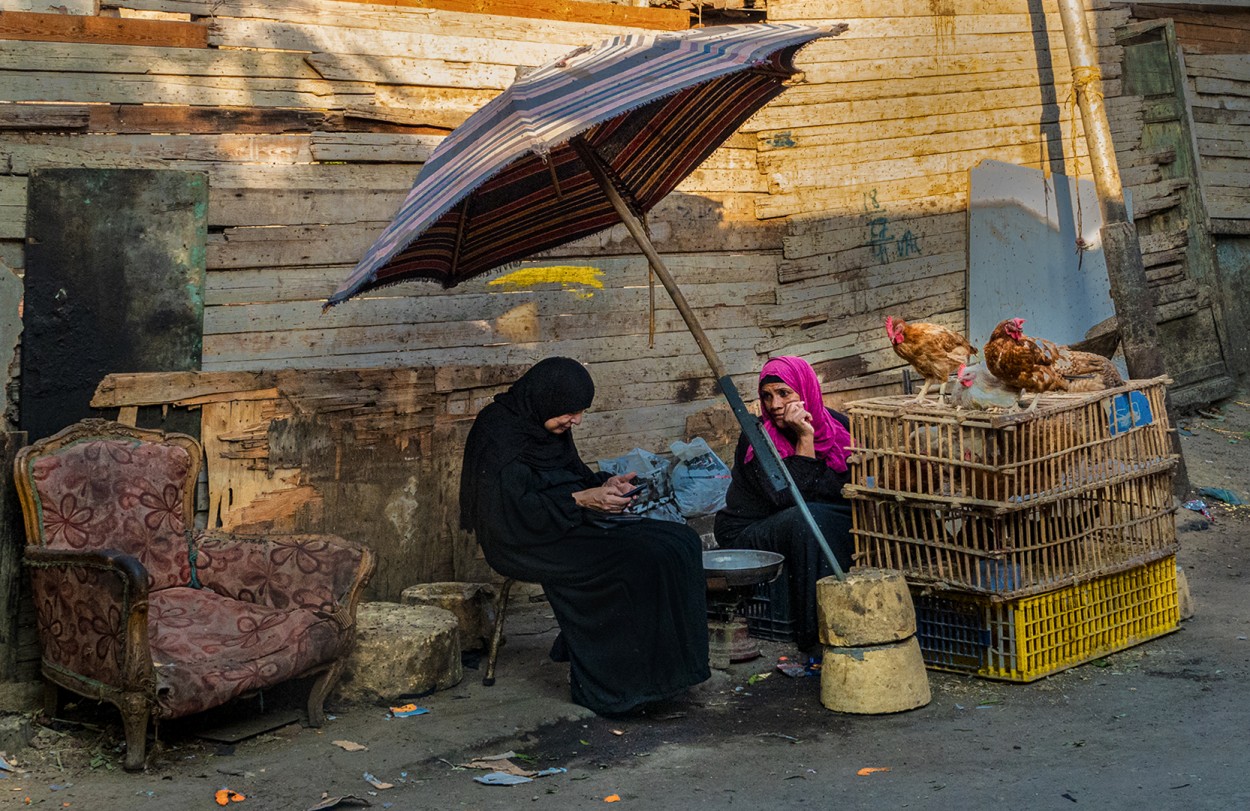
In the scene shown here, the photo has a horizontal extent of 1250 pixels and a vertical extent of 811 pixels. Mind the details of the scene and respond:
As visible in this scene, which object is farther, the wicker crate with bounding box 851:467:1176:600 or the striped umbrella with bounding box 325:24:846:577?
the wicker crate with bounding box 851:467:1176:600

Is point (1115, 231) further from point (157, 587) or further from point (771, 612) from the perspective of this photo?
point (157, 587)

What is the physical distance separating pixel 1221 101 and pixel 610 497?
8186 millimetres

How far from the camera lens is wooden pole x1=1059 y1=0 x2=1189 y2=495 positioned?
927 cm

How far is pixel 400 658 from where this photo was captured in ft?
17.8

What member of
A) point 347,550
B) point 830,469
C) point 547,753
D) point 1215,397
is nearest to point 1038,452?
point 830,469

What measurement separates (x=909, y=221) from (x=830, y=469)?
3.36 m

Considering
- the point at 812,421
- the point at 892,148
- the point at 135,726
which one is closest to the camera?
the point at 135,726

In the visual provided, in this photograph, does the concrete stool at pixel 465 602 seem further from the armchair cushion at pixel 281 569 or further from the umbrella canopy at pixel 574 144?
the umbrella canopy at pixel 574 144

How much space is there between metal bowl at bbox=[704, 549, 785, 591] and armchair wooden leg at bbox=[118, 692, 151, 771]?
2.28 meters

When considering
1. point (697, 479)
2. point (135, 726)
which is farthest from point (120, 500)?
point (697, 479)

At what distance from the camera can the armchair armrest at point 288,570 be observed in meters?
5.16

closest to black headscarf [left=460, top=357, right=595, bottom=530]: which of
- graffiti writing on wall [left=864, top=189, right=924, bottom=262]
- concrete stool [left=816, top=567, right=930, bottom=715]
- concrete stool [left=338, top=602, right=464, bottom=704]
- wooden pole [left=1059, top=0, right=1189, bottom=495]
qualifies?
concrete stool [left=338, top=602, right=464, bottom=704]

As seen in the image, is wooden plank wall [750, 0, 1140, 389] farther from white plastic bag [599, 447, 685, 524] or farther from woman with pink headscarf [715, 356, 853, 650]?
woman with pink headscarf [715, 356, 853, 650]

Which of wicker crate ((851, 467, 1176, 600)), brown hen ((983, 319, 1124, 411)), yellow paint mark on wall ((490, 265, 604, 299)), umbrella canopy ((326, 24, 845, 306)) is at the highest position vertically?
umbrella canopy ((326, 24, 845, 306))
